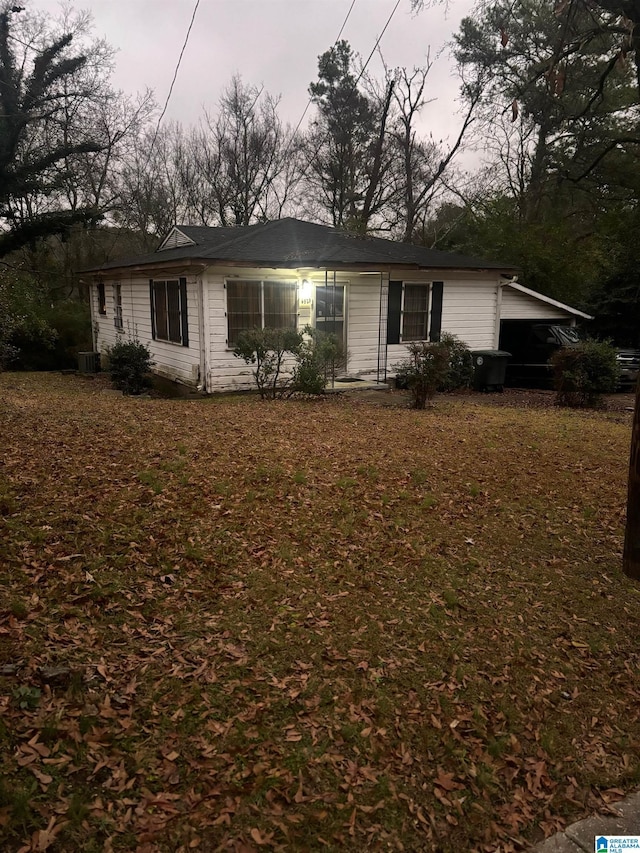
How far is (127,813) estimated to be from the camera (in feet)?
7.37

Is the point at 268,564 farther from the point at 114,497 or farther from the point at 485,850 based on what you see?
the point at 485,850

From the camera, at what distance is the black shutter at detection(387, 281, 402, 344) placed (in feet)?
44.2

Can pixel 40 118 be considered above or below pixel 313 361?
above

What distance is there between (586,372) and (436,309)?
414 centimetres

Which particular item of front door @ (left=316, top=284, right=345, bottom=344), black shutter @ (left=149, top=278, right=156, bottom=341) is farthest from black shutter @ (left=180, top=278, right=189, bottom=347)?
front door @ (left=316, top=284, right=345, bottom=344)

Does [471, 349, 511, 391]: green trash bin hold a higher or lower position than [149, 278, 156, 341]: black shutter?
lower

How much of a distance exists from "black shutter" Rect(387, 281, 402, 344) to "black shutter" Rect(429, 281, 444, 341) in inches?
41.2

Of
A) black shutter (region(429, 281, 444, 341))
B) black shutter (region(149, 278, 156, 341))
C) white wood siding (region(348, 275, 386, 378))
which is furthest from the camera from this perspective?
black shutter (region(429, 281, 444, 341))

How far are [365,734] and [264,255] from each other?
1017 centimetres

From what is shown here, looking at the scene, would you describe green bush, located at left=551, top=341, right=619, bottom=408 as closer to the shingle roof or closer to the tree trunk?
the shingle roof

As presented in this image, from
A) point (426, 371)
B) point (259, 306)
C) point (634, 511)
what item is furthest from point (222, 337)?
point (634, 511)

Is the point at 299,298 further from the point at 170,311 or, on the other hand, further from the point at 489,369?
the point at 489,369

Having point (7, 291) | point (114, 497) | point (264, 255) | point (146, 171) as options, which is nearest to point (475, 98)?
point (264, 255)

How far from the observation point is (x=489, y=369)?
14.0 m
